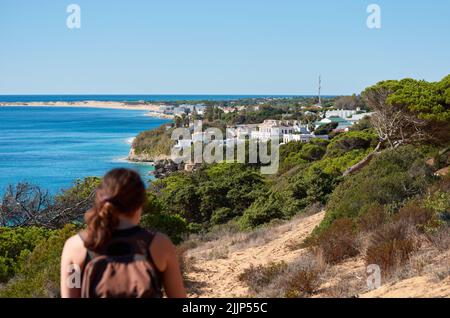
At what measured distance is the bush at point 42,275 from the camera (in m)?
6.59

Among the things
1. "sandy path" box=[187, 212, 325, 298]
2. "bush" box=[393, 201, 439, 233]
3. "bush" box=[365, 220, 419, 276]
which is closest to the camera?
"bush" box=[365, 220, 419, 276]

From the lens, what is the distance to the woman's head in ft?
7.90

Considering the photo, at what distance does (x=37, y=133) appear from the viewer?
11094 centimetres

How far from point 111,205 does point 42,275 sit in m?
5.12

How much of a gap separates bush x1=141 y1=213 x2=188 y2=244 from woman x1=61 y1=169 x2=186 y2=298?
9.33 metres

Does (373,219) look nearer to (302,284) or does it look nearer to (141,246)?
(302,284)

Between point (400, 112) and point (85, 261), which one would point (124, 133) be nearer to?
point (400, 112)

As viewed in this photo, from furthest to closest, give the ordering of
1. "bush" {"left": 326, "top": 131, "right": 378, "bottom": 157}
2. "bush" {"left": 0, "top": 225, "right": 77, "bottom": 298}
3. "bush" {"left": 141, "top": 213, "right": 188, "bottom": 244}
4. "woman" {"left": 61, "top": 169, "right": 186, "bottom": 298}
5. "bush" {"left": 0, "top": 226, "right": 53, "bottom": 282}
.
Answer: "bush" {"left": 326, "top": 131, "right": 378, "bottom": 157} → "bush" {"left": 141, "top": 213, "right": 188, "bottom": 244} → "bush" {"left": 0, "top": 226, "right": 53, "bottom": 282} → "bush" {"left": 0, "top": 225, "right": 77, "bottom": 298} → "woman" {"left": 61, "top": 169, "right": 186, "bottom": 298}

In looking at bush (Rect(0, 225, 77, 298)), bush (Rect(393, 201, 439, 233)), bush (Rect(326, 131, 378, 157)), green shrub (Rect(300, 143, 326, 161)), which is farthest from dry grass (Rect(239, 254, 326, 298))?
green shrub (Rect(300, 143, 326, 161))

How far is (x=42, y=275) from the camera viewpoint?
703 centimetres

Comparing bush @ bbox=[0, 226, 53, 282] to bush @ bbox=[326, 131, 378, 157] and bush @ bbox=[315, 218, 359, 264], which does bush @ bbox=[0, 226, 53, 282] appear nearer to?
bush @ bbox=[315, 218, 359, 264]

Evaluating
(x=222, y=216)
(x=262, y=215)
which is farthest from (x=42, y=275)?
(x=222, y=216)
